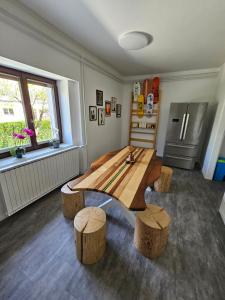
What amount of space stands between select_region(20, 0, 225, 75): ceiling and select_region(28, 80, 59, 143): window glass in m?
0.96

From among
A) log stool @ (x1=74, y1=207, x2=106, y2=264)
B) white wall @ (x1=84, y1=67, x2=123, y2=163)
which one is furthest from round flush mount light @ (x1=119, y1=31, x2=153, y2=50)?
log stool @ (x1=74, y1=207, x2=106, y2=264)

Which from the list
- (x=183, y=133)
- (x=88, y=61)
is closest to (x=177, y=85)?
(x=183, y=133)

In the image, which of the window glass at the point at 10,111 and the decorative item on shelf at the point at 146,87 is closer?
the window glass at the point at 10,111

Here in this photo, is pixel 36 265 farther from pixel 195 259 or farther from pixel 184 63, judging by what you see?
pixel 184 63

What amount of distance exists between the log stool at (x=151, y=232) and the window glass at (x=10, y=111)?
6.89ft

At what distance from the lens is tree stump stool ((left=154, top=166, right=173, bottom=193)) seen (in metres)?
2.41

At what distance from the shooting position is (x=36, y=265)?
4.19 feet

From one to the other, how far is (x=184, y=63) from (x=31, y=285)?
14.5ft

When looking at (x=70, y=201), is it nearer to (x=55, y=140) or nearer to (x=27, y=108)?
(x=55, y=140)

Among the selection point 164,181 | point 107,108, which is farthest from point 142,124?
point 164,181

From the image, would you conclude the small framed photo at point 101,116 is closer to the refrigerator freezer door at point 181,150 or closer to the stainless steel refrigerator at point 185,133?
the stainless steel refrigerator at point 185,133

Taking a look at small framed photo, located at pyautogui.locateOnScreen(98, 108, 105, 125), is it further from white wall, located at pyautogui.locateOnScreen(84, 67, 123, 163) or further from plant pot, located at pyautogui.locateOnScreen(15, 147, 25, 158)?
plant pot, located at pyautogui.locateOnScreen(15, 147, 25, 158)

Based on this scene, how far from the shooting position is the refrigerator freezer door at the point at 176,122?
3342mm

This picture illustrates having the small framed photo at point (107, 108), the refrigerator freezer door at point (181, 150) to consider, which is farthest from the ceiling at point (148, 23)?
the refrigerator freezer door at point (181, 150)
